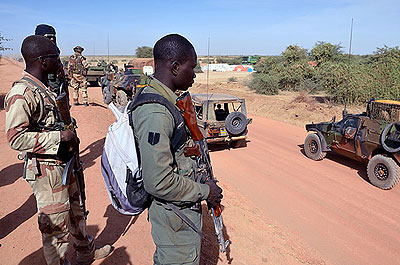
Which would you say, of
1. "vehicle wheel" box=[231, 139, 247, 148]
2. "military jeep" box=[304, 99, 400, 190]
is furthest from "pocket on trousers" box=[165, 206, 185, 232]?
"vehicle wheel" box=[231, 139, 247, 148]

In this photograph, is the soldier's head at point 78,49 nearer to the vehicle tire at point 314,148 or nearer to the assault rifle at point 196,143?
the vehicle tire at point 314,148

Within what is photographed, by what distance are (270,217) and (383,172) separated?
2932 mm

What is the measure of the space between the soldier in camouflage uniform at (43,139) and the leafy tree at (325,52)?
26.2m

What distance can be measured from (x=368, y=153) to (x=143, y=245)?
Result: 5.33 meters

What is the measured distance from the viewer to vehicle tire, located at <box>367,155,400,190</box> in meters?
5.84

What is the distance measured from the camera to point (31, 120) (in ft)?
7.86

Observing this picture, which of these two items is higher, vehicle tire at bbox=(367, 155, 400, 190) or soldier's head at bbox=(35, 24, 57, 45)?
soldier's head at bbox=(35, 24, 57, 45)

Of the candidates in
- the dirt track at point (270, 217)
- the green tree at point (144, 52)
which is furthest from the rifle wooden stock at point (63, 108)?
the green tree at point (144, 52)

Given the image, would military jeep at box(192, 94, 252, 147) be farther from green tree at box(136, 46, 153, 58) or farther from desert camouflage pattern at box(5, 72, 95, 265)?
green tree at box(136, 46, 153, 58)

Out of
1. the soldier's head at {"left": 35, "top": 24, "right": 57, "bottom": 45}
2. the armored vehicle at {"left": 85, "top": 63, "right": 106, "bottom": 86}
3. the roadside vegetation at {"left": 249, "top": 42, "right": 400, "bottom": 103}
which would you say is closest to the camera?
the soldier's head at {"left": 35, "top": 24, "right": 57, "bottom": 45}

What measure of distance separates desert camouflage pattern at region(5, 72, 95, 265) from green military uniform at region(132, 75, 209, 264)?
1.12m

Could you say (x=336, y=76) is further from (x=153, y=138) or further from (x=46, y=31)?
(x=153, y=138)

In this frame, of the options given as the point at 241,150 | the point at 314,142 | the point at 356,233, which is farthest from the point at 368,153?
the point at 241,150

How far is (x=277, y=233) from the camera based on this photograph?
436 cm
